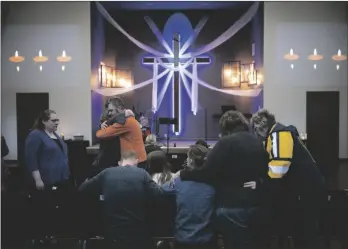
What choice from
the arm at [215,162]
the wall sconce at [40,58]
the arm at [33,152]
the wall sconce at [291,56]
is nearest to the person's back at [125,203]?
the arm at [215,162]

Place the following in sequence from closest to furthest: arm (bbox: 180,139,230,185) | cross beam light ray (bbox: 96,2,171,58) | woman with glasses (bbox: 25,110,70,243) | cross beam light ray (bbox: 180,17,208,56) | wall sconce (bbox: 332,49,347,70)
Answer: arm (bbox: 180,139,230,185), woman with glasses (bbox: 25,110,70,243), wall sconce (bbox: 332,49,347,70), cross beam light ray (bbox: 96,2,171,58), cross beam light ray (bbox: 180,17,208,56)

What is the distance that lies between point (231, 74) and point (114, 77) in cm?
262

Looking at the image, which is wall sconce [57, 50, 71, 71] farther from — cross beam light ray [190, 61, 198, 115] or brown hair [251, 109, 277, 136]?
brown hair [251, 109, 277, 136]

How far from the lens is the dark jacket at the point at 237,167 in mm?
2715

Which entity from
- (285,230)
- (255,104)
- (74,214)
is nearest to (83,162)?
(255,104)

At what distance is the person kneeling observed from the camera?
116 inches

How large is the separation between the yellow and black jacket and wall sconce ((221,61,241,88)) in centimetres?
764

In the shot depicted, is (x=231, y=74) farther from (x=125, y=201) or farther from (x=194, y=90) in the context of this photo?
(x=125, y=201)

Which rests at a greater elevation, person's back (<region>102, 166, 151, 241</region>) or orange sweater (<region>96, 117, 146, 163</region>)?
orange sweater (<region>96, 117, 146, 163</region>)

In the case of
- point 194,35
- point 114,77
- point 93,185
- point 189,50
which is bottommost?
point 93,185

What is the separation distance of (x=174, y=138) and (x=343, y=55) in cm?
388

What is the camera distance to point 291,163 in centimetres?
313

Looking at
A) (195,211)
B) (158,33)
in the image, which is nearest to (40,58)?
(158,33)

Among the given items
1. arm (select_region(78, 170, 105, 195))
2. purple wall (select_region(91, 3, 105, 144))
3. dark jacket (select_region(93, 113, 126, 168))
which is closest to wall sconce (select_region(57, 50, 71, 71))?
purple wall (select_region(91, 3, 105, 144))
